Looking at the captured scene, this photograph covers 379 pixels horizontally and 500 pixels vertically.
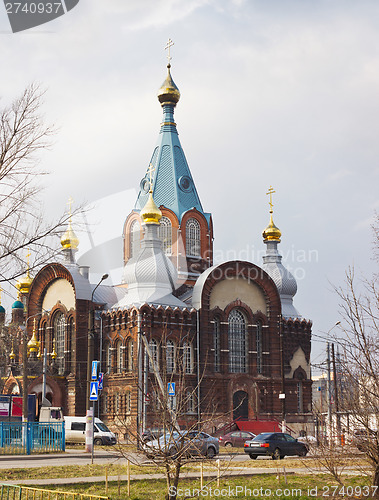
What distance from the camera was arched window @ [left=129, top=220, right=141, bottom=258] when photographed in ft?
160

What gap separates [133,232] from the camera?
49.3 metres

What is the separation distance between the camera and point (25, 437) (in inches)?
974

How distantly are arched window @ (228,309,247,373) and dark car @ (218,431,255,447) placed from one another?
8087 mm

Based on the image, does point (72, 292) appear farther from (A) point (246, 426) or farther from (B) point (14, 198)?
(B) point (14, 198)

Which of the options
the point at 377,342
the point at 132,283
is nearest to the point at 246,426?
the point at 132,283

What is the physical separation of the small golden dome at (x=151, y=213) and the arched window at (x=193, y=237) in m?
3.81

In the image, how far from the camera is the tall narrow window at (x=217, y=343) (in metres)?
42.0

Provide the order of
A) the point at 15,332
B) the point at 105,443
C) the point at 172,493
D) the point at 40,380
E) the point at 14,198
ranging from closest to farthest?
1. the point at 172,493
2. the point at 14,198
3. the point at 105,443
4. the point at 40,380
5. the point at 15,332

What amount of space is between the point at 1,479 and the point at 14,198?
21.4 feet

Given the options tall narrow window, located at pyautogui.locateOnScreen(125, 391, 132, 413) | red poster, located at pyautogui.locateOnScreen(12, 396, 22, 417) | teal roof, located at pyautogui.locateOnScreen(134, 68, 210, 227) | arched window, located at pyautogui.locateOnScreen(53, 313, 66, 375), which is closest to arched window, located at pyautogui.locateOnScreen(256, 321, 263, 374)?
tall narrow window, located at pyautogui.locateOnScreen(125, 391, 132, 413)

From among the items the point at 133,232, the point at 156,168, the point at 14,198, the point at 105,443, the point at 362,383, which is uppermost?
the point at 156,168

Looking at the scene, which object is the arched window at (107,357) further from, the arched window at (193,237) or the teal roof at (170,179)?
the teal roof at (170,179)

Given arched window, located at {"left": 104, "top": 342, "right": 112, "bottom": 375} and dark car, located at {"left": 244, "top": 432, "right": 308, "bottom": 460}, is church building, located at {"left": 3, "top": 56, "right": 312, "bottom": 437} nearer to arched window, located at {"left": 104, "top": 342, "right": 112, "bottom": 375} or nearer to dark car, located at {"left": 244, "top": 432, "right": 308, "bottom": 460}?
arched window, located at {"left": 104, "top": 342, "right": 112, "bottom": 375}

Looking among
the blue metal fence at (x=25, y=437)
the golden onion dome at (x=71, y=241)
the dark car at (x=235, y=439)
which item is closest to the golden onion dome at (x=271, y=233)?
the golden onion dome at (x=71, y=241)
